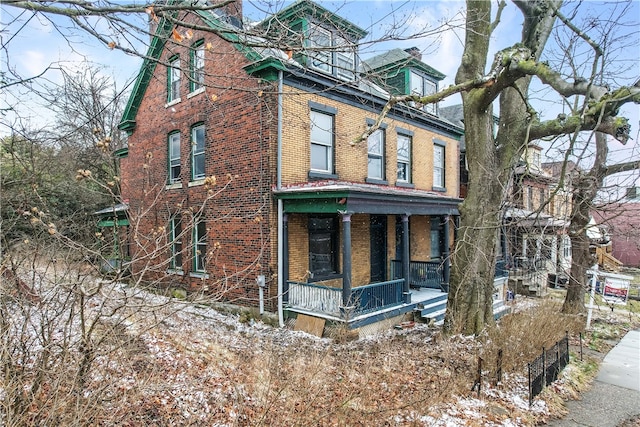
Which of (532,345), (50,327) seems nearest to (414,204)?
(532,345)

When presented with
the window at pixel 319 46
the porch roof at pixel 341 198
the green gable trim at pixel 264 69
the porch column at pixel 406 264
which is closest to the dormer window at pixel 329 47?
the window at pixel 319 46

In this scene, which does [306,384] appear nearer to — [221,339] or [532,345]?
[221,339]

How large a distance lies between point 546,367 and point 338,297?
465 centimetres

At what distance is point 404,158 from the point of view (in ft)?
51.0

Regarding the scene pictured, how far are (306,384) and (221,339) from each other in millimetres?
3645

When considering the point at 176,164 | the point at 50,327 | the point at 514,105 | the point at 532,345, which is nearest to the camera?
the point at 50,327

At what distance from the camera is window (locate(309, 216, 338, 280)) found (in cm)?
1205

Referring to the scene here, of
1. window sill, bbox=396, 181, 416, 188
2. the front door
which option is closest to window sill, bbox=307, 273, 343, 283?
the front door

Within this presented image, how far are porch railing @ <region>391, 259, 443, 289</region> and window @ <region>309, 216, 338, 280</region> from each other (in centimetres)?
320

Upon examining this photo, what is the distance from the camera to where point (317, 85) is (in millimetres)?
11711

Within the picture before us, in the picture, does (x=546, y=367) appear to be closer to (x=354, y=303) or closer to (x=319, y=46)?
(x=354, y=303)

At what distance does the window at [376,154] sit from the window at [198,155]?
5887 millimetres

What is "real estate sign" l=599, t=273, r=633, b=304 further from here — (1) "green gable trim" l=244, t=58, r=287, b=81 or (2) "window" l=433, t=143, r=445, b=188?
(1) "green gable trim" l=244, t=58, r=287, b=81

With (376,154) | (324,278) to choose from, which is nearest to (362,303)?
(324,278)
